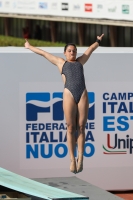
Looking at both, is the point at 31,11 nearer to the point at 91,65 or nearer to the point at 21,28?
the point at 21,28

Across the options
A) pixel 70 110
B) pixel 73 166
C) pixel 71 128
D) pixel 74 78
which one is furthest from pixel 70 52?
pixel 73 166

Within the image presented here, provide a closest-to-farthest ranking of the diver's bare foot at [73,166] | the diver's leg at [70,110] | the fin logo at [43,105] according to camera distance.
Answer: the diver's leg at [70,110], the diver's bare foot at [73,166], the fin logo at [43,105]

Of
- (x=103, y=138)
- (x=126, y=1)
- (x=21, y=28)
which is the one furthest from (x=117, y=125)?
(x=21, y=28)

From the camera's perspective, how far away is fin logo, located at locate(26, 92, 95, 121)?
52.0 feet

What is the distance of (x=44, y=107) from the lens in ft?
52.4

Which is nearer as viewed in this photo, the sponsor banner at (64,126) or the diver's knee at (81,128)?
the diver's knee at (81,128)

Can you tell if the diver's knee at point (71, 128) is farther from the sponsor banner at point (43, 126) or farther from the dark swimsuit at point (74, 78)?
the sponsor banner at point (43, 126)

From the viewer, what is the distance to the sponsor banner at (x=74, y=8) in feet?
129

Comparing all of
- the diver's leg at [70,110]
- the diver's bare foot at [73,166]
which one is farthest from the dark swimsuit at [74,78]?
the diver's bare foot at [73,166]

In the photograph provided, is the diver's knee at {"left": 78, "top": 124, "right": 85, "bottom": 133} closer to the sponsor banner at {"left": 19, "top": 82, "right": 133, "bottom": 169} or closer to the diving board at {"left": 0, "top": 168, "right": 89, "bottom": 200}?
the diving board at {"left": 0, "top": 168, "right": 89, "bottom": 200}

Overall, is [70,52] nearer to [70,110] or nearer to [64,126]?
[70,110]

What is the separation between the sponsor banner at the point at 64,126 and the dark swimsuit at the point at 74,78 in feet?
20.7

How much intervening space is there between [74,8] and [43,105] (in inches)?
1134

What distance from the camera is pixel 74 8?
4431 centimetres
